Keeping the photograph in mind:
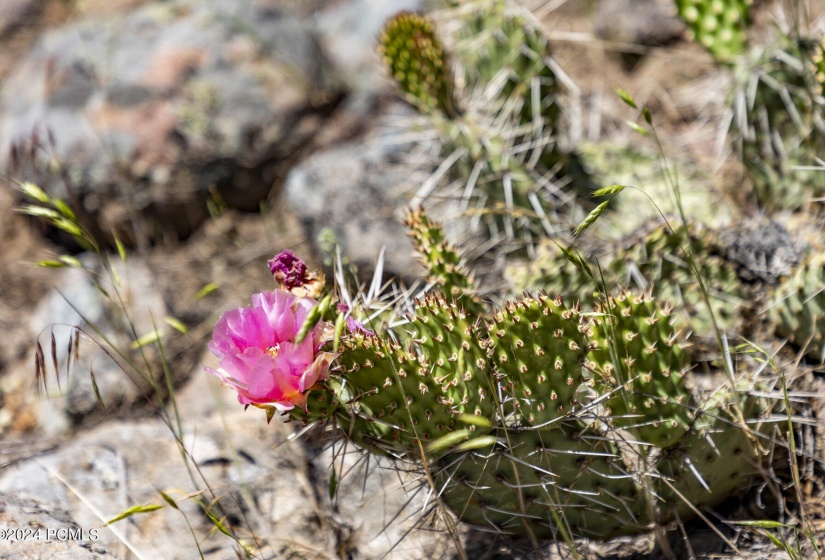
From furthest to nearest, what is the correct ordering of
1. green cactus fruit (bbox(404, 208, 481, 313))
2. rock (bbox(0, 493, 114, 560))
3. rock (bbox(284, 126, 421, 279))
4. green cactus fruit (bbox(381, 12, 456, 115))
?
rock (bbox(284, 126, 421, 279)) < green cactus fruit (bbox(381, 12, 456, 115)) < green cactus fruit (bbox(404, 208, 481, 313)) < rock (bbox(0, 493, 114, 560))

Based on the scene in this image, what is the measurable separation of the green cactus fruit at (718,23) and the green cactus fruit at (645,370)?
1483mm

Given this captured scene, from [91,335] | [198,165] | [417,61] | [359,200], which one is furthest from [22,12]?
[417,61]

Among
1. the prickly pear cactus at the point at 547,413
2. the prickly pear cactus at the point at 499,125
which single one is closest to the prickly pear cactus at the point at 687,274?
the prickly pear cactus at the point at 499,125

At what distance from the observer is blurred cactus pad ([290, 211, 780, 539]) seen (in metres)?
1.65

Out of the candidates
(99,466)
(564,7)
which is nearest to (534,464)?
(99,466)

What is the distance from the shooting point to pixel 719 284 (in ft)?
7.78

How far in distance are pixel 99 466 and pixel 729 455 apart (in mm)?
1944

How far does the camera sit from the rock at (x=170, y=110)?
156 inches

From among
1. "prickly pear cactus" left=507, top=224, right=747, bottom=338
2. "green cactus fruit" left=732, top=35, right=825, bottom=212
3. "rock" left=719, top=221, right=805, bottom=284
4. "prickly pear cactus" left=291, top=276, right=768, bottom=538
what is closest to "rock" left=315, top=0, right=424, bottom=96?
"green cactus fruit" left=732, top=35, right=825, bottom=212

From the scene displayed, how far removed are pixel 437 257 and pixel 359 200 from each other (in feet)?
5.32

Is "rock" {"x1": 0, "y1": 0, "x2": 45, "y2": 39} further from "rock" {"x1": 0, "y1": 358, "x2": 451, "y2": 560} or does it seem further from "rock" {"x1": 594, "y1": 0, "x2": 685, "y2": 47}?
"rock" {"x1": 594, "y1": 0, "x2": 685, "y2": 47}

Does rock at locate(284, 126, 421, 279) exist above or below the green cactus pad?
above

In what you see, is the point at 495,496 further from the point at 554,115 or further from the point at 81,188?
the point at 81,188

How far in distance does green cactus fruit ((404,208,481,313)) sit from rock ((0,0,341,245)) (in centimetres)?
213
